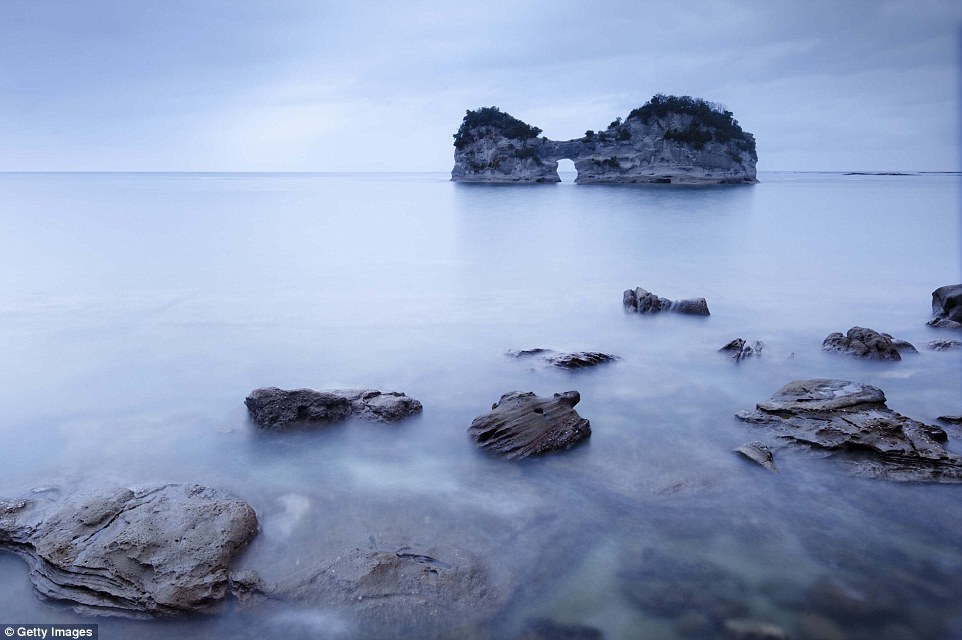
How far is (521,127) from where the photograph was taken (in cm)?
8475

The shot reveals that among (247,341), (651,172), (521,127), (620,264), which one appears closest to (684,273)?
(620,264)

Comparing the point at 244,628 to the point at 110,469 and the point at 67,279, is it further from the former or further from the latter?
the point at 67,279

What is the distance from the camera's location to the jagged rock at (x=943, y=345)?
9.13m

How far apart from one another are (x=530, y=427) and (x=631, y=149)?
7488 centimetres

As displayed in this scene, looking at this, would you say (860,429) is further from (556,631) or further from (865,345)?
(556,631)

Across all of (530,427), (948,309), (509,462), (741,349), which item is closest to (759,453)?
(530,427)

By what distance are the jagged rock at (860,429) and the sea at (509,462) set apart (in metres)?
0.21

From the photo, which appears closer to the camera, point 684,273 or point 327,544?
point 327,544

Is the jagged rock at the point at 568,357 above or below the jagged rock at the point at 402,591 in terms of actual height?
above

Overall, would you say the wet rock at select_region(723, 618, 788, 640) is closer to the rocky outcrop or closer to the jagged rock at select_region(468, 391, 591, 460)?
the jagged rock at select_region(468, 391, 591, 460)

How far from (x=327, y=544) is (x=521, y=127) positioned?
84.9 metres

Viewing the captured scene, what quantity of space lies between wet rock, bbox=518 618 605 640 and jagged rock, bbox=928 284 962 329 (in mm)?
9820

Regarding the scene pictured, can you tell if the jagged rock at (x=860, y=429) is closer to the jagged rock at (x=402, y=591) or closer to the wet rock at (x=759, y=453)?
the wet rock at (x=759, y=453)

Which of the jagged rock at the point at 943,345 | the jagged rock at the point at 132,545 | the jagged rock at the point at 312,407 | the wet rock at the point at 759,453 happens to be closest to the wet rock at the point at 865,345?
the jagged rock at the point at 943,345
